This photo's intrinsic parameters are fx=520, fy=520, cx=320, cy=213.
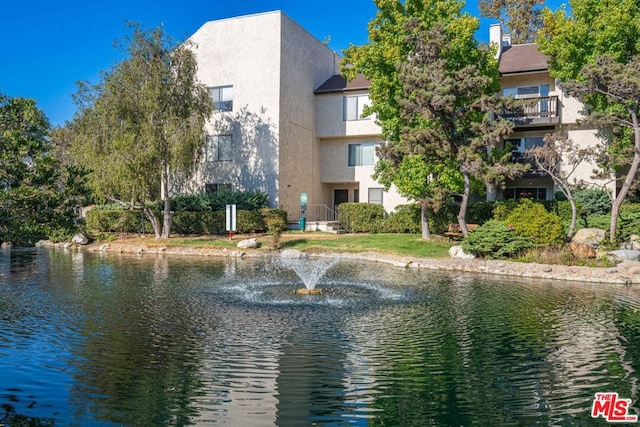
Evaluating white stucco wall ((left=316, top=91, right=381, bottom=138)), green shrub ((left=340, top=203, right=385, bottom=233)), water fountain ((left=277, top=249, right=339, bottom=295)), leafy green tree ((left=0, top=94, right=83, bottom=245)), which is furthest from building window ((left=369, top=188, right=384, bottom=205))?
leafy green tree ((left=0, top=94, right=83, bottom=245))

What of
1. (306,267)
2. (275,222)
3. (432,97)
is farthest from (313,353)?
(275,222)

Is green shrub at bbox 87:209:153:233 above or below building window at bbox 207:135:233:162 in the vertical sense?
below

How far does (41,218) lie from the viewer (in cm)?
711

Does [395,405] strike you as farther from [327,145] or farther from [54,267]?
[327,145]

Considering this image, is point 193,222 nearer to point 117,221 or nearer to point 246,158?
point 246,158

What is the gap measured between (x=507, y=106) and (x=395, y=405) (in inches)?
739

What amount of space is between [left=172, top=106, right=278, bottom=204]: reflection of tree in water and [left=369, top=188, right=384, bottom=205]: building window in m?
6.76

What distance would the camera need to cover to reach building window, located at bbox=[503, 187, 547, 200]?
103 feet

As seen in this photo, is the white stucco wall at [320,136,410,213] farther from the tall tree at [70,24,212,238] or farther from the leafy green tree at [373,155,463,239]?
the tall tree at [70,24,212,238]

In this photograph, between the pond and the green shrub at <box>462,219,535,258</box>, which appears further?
the green shrub at <box>462,219,535,258</box>

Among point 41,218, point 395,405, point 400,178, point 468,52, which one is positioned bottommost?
point 395,405

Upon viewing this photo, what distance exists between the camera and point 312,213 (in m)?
35.2

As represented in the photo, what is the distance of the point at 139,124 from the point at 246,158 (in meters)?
7.68

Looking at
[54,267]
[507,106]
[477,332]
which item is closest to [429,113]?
[507,106]
